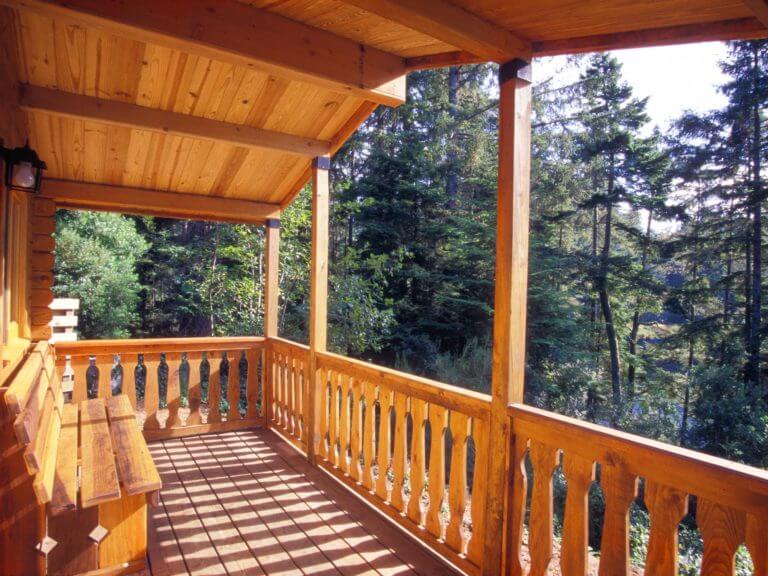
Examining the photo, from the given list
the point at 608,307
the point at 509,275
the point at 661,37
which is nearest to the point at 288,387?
the point at 509,275

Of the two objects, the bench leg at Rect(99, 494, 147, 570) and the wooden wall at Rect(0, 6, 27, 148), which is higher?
the wooden wall at Rect(0, 6, 27, 148)

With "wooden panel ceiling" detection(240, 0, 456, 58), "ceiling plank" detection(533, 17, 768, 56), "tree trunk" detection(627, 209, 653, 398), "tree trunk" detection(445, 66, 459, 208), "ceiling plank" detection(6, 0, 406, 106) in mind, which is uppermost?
"tree trunk" detection(445, 66, 459, 208)

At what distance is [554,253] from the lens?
470 inches

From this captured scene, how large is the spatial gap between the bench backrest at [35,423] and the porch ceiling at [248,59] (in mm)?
1416

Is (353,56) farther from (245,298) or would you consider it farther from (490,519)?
(245,298)

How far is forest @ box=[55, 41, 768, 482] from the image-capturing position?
9.95 metres

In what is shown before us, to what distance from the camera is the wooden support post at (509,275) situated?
2117 mm

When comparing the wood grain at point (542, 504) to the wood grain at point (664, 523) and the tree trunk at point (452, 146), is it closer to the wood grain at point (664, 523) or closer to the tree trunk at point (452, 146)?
the wood grain at point (664, 523)

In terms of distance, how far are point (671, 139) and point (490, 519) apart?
43.6ft

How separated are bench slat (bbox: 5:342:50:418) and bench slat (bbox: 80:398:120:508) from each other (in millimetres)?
406

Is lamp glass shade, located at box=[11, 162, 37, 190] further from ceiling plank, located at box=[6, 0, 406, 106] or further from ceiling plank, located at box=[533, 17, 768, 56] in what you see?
ceiling plank, located at box=[533, 17, 768, 56]

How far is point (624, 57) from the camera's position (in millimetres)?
12891

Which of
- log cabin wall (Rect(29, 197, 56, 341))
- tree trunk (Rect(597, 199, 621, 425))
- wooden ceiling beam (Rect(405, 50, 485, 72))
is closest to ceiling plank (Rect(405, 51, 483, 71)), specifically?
wooden ceiling beam (Rect(405, 50, 485, 72))

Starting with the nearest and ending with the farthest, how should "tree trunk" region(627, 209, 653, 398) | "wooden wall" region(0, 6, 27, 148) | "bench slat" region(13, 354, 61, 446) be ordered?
"bench slat" region(13, 354, 61, 446) → "wooden wall" region(0, 6, 27, 148) → "tree trunk" region(627, 209, 653, 398)
